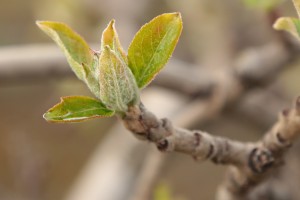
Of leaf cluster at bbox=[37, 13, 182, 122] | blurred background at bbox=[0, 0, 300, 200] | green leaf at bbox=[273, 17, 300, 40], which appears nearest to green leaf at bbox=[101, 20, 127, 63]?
leaf cluster at bbox=[37, 13, 182, 122]

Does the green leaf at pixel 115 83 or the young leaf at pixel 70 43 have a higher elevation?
the young leaf at pixel 70 43

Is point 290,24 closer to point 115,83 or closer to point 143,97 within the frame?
point 115,83

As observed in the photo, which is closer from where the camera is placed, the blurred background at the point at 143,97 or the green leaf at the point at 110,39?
the green leaf at the point at 110,39

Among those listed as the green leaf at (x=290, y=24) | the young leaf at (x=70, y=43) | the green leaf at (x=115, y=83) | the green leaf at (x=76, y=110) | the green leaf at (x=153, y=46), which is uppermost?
the green leaf at (x=290, y=24)

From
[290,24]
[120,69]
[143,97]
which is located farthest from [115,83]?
[143,97]

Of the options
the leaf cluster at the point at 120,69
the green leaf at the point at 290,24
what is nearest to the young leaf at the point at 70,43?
the leaf cluster at the point at 120,69

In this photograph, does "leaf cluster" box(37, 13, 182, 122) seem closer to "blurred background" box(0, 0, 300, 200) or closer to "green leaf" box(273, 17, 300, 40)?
"green leaf" box(273, 17, 300, 40)

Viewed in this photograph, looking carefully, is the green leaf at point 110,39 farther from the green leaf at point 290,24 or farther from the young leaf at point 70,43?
the green leaf at point 290,24
